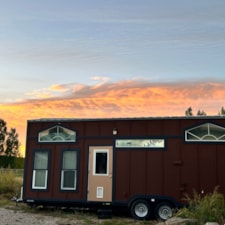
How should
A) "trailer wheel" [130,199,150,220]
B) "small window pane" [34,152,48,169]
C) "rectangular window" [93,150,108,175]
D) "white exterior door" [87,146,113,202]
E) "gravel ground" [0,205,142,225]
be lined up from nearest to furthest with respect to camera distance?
"gravel ground" [0,205,142,225] → "trailer wheel" [130,199,150,220] → "white exterior door" [87,146,113,202] → "rectangular window" [93,150,108,175] → "small window pane" [34,152,48,169]

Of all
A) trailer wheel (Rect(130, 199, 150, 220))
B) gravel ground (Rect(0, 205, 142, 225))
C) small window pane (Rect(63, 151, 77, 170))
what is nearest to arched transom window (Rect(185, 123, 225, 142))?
trailer wheel (Rect(130, 199, 150, 220))

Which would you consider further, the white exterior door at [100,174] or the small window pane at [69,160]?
the small window pane at [69,160]

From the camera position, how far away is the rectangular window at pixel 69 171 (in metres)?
13.5

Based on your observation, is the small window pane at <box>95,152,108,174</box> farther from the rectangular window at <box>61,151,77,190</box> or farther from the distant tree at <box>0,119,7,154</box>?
the distant tree at <box>0,119,7,154</box>

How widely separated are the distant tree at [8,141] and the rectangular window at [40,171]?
36.8 metres

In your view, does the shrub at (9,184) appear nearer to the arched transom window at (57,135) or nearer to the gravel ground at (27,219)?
the gravel ground at (27,219)

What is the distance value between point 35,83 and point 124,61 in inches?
156

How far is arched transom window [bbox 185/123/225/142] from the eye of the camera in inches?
488

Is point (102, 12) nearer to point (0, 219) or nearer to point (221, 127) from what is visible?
point (221, 127)

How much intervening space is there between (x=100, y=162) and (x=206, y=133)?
361cm

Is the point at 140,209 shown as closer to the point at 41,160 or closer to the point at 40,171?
the point at 40,171

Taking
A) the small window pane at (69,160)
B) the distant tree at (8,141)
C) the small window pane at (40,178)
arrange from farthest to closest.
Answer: the distant tree at (8,141)
the small window pane at (40,178)
the small window pane at (69,160)

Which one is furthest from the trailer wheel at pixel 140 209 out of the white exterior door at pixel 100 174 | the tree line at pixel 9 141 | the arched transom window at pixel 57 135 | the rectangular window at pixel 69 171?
the tree line at pixel 9 141

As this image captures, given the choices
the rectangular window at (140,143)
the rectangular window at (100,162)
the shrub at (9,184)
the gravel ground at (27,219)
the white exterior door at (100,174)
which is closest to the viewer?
the gravel ground at (27,219)
